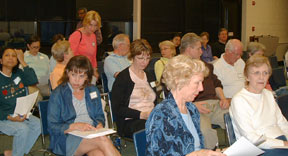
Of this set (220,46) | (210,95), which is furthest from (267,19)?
A: (210,95)

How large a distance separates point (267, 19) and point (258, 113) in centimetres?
1099

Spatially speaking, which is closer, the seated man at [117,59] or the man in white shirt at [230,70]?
the man in white shirt at [230,70]

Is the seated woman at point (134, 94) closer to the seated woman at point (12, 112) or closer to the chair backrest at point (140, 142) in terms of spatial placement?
the seated woman at point (12, 112)

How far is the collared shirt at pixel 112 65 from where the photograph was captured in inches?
214

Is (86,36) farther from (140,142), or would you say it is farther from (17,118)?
(140,142)

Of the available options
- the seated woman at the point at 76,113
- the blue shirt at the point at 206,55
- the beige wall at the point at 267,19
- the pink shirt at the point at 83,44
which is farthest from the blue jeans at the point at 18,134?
the beige wall at the point at 267,19

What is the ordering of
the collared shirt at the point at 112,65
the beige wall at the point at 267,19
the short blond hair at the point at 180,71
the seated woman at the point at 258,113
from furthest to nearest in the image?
1. the beige wall at the point at 267,19
2. the collared shirt at the point at 112,65
3. the seated woman at the point at 258,113
4. the short blond hair at the point at 180,71

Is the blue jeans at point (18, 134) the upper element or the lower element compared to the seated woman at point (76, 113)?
lower

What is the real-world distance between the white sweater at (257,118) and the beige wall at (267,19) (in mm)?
9658

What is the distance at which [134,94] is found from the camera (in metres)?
3.99

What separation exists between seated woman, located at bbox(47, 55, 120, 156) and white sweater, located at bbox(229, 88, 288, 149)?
1060 mm

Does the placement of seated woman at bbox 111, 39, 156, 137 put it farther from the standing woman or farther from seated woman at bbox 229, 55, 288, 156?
the standing woman

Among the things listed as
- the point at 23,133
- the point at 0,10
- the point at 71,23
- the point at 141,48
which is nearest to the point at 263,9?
the point at 71,23

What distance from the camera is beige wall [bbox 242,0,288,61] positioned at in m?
12.6
